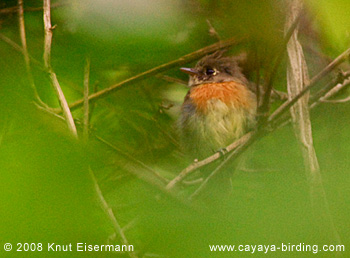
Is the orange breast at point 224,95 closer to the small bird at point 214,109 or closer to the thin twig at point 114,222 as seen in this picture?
the small bird at point 214,109

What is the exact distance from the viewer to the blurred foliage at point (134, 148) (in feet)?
0.48

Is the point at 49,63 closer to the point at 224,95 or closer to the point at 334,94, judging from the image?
the point at 334,94

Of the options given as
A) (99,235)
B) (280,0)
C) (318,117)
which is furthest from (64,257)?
(318,117)

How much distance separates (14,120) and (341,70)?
0.45 m

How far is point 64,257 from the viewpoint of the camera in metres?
0.16

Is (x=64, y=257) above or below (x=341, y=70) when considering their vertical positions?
below

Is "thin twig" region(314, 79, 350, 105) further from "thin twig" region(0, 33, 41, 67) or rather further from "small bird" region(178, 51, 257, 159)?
"small bird" region(178, 51, 257, 159)

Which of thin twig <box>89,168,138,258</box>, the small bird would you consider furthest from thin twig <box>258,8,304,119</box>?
the small bird

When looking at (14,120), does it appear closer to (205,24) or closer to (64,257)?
(64,257)

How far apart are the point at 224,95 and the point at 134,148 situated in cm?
103

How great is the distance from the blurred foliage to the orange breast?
2.65 feet

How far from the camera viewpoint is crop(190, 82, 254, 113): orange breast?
127 cm

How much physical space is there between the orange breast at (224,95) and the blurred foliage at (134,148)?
2.65 ft

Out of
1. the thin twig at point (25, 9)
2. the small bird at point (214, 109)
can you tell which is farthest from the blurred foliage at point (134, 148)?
the small bird at point (214, 109)
